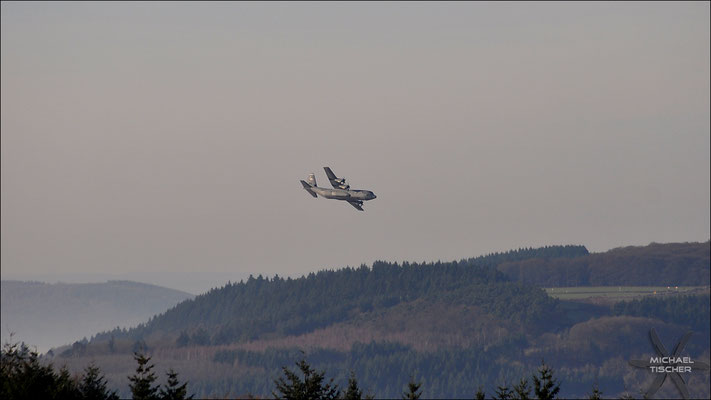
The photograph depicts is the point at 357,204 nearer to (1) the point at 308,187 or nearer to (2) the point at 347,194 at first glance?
(2) the point at 347,194

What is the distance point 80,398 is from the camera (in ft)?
334

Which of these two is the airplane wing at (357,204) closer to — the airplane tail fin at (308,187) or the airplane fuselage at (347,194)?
the airplane fuselage at (347,194)

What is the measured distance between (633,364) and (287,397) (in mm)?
26110

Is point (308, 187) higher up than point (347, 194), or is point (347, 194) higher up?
point (308, 187)

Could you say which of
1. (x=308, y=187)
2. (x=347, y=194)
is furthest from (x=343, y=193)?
(x=308, y=187)

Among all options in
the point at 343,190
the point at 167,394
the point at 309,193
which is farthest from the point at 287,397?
the point at 309,193

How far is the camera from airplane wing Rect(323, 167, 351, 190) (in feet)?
416

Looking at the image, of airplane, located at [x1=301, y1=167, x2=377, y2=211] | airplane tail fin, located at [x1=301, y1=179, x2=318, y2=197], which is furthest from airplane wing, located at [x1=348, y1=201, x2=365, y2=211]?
airplane tail fin, located at [x1=301, y1=179, x2=318, y2=197]

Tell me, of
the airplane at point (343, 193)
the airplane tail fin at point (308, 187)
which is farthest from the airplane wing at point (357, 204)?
the airplane tail fin at point (308, 187)

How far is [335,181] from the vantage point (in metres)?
127

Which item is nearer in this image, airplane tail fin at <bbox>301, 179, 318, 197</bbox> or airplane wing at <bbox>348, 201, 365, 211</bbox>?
→ airplane wing at <bbox>348, 201, 365, 211</bbox>

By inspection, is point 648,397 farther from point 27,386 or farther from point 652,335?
point 27,386

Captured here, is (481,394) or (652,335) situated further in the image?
(481,394)

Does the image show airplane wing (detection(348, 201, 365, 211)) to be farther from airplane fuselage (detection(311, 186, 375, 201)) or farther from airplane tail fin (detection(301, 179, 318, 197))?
airplane tail fin (detection(301, 179, 318, 197))
